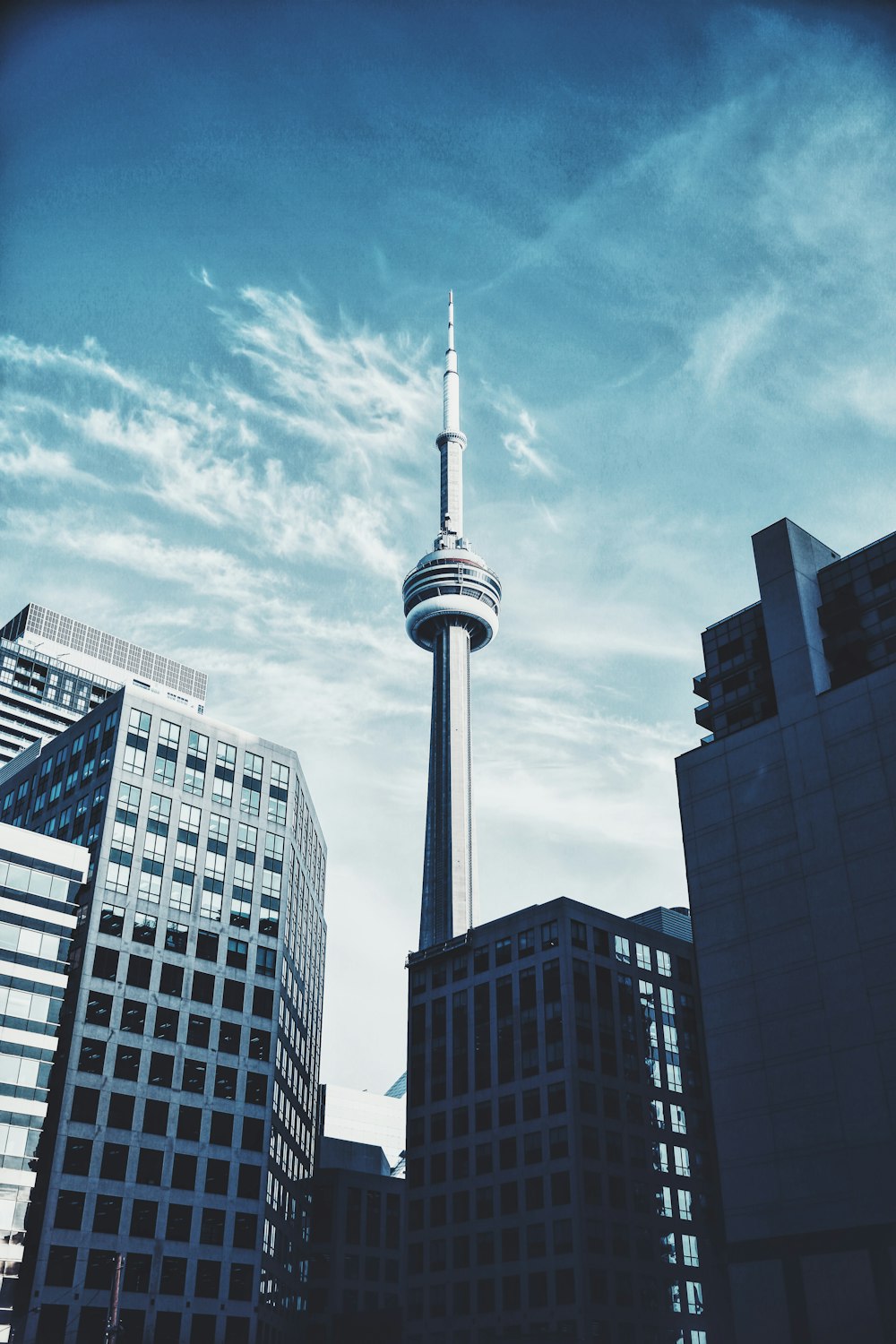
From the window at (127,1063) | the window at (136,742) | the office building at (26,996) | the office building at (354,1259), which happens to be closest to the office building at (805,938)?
the window at (127,1063)

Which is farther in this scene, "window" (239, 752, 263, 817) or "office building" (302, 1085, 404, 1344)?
"office building" (302, 1085, 404, 1344)

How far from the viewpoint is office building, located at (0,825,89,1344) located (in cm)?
8956

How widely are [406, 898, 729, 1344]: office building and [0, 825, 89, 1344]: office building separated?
4354 cm

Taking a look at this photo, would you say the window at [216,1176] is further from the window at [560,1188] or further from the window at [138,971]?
the window at [560,1188]

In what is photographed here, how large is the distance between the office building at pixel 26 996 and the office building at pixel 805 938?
163 ft

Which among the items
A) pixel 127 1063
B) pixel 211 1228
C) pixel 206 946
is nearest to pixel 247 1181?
pixel 211 1228

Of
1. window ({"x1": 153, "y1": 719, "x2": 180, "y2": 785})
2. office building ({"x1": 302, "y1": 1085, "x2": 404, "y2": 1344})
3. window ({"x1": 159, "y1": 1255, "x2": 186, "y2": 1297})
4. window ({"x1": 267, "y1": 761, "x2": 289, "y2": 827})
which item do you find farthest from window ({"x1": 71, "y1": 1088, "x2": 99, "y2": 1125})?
office building ({"x1": 302, "y1": 1085, "x2": 404, "y2": 1344})

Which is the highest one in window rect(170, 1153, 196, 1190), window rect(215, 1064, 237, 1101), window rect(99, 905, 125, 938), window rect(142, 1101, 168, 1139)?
window rect(99, 905, 125, 938)

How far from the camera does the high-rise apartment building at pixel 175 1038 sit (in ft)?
305

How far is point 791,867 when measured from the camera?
259ft

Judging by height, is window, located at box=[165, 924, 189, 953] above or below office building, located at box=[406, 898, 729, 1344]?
above

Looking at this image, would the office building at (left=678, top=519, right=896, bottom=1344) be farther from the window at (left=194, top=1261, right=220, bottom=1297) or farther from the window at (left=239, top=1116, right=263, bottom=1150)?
the window at (left=239, top=1116, right=263, bottom=1150)

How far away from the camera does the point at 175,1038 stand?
104 metres

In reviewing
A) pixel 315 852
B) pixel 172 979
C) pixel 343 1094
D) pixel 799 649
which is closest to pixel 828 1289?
pixel 799 649
